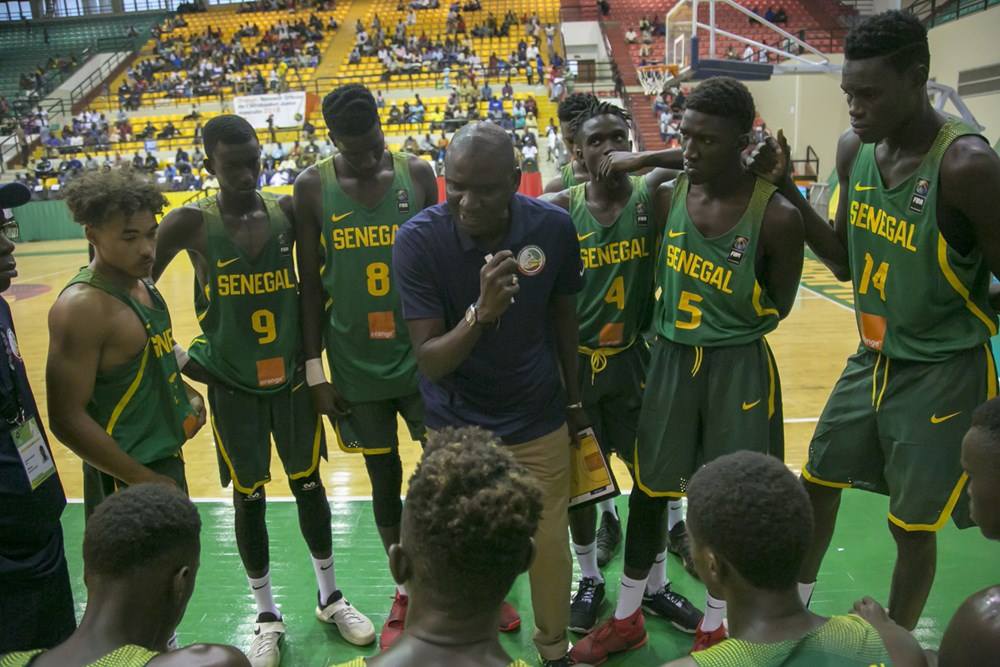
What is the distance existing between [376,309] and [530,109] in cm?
2082

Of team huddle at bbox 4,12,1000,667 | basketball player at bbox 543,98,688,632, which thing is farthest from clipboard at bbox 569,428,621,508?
basketball player at bbox 543,98,688,632

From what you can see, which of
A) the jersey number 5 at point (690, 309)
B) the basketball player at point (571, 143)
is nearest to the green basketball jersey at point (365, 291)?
the basketball player at point (571, 143)

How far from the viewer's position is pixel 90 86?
30.3 meters

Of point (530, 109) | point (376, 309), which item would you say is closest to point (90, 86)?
point (530, 109)

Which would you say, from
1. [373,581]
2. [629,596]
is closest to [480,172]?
[629,596]

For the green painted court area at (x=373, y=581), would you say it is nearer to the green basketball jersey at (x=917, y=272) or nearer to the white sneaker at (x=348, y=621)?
the white sneaker at (x=348, y=621)

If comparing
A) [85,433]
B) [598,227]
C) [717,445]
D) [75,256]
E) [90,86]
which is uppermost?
[90,86]

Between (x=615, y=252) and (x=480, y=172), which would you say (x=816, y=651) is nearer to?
(x=480, y=172)

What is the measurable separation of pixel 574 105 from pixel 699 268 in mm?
1488

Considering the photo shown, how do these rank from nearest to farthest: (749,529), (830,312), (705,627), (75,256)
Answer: (749,529), (705,627), (830,312), (75,256)

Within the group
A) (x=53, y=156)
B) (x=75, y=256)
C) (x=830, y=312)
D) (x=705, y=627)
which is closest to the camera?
(x=705, y=627)

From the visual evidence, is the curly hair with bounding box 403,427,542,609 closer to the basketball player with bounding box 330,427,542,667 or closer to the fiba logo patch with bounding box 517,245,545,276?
the basketball player with bounding box 330,427,542,667

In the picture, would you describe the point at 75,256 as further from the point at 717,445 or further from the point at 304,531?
the point at 717,445

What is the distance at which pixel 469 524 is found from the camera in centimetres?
146
